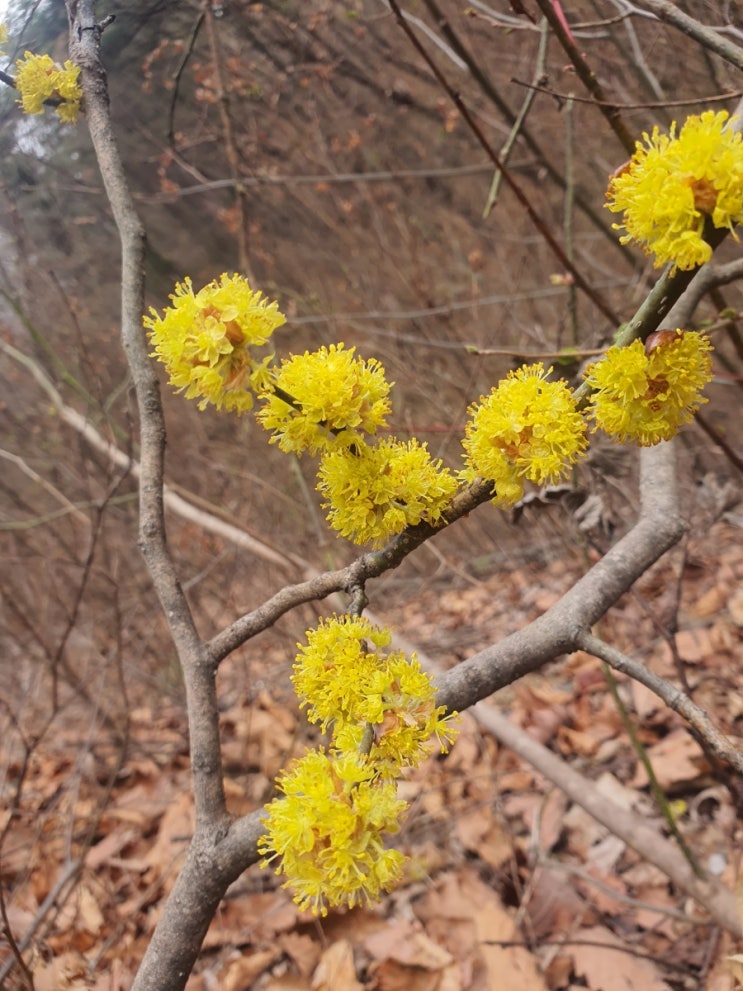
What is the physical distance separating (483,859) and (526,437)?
1.99m

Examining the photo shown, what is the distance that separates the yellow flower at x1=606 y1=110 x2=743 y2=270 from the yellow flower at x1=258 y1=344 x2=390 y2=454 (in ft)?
1.17

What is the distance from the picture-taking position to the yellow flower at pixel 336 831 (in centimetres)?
74

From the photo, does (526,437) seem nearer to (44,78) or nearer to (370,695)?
(370,695)

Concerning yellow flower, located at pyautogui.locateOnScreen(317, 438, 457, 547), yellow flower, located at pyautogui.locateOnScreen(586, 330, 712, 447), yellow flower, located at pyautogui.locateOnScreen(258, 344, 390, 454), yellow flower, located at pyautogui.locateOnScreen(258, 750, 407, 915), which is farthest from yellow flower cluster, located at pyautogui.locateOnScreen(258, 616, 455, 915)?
yellow flower, located at pyautogui.locateOnScreen(586, 330, 712, 447)

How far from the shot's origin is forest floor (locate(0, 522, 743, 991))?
1.86m

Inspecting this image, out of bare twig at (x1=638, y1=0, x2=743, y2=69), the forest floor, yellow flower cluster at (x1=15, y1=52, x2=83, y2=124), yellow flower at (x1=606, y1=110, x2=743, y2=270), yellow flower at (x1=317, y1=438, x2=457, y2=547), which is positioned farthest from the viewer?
the forest floor

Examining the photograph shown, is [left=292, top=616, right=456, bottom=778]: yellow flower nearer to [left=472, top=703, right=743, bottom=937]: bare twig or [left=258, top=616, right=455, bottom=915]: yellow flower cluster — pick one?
[left=258, top=616, right=455, bottom=915]: yellow flower cluster

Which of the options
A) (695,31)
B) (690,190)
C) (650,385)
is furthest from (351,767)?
(695,31)

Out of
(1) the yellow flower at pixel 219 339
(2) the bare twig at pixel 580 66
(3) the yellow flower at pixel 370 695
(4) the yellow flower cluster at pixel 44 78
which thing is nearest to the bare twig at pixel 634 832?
(3) the yellow flower at pixel 370 695

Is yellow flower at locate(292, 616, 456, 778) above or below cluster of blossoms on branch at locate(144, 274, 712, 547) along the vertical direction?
below

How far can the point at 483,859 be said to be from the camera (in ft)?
7.45

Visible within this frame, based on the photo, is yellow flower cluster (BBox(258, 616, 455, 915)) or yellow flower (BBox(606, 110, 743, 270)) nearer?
yellow flower (BBox(606, 110, 743, 270))

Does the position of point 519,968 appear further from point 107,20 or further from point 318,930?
point 107,20

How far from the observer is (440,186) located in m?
5.59
